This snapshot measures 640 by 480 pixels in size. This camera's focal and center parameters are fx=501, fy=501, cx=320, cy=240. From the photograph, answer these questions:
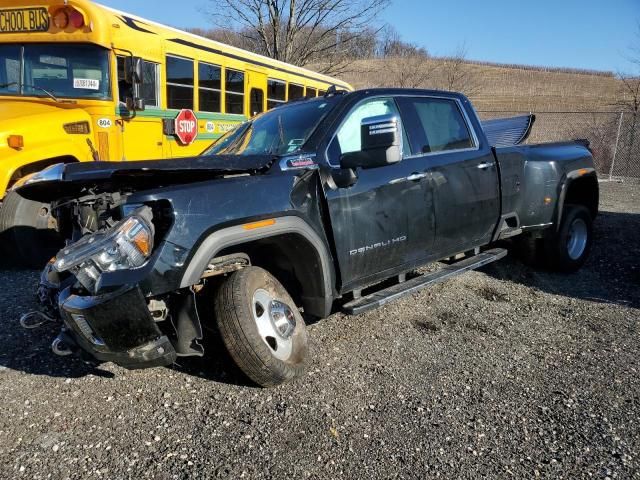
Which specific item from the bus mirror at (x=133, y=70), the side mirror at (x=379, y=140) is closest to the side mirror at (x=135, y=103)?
the bus mirror at (x=133, y=70)

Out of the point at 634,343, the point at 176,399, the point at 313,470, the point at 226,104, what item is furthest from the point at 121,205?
the point at 226,104

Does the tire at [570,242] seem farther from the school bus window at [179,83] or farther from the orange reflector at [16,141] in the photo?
the orange reflector at [16,141]

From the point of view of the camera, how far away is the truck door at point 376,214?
3.43 m

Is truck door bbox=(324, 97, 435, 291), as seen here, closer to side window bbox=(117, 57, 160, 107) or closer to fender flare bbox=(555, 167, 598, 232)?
fender flare bbox=(555, 167, 598, 232)

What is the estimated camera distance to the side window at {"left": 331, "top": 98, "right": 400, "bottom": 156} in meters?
3.60

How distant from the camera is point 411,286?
385 cm

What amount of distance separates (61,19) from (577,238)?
6.92 meters

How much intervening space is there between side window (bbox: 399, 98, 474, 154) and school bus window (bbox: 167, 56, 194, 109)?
188 inches

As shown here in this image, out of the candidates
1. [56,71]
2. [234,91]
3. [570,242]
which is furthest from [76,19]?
[570,242]

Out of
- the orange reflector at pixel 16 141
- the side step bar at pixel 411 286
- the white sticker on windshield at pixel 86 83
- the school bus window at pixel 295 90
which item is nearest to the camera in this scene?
the side step bar at pixel 411 286

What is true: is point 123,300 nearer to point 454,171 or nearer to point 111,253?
point 111,253

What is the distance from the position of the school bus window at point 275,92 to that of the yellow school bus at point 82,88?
231 centimetres

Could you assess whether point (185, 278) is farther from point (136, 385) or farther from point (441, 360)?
point (441, 360)

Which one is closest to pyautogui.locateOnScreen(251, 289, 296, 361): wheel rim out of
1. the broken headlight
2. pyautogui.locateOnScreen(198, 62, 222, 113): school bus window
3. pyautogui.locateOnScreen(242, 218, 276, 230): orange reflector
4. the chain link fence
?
pyautogui.locateOnScreen(242, 218, 276, 230): orange reflector
